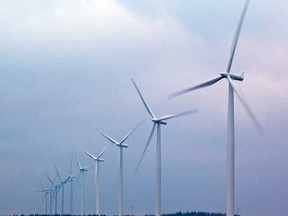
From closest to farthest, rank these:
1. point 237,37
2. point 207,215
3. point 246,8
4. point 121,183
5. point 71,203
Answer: point 246,8 → point 237,37 → point 121,183 → point 71,203 → point 207,215

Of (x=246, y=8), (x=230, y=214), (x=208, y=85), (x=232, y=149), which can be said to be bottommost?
(x=230, y=214)

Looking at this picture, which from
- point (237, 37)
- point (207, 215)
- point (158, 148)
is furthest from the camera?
point (207, 215)

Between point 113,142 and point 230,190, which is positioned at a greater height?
point 113,142

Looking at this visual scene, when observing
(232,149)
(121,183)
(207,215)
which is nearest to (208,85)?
(232,149)

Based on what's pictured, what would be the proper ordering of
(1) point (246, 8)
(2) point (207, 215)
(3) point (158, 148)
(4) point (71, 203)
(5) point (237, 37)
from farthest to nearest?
(2) point (207, 215) → (4) point (71, 203) → (3) point (158, 148) → (5) point (237, 37) → (1) point (246, 8)

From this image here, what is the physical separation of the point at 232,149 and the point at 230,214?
4.80 m

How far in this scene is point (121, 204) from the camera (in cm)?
9344

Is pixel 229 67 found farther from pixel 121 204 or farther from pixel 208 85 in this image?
pixel 121 204

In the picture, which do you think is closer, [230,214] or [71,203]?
[230,214]

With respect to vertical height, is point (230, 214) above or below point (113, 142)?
below

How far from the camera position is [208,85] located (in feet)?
197

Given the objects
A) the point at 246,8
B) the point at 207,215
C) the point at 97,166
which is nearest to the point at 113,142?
the point at 97,166

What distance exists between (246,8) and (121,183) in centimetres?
4310

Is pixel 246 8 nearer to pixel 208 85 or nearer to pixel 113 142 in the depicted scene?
pixel 208 85
